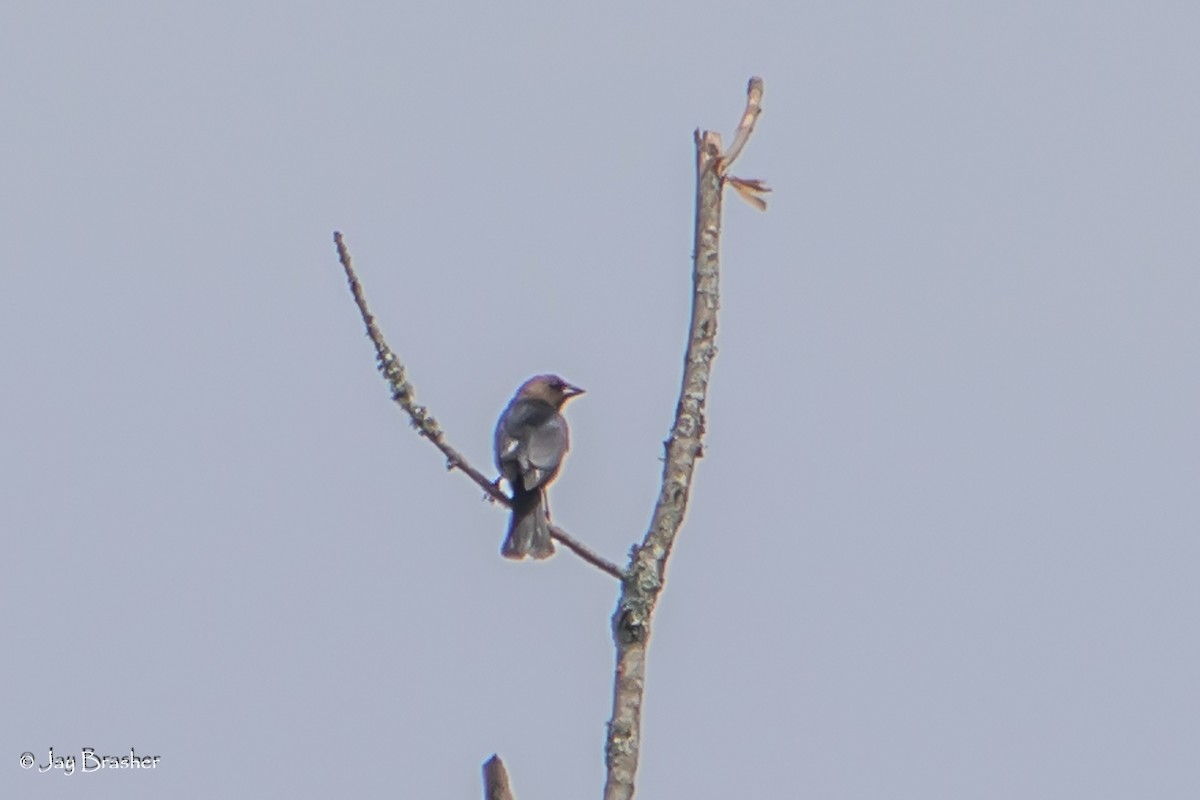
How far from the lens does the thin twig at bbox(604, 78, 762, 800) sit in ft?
16.7

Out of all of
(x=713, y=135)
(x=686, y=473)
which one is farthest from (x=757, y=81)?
(x=686, y=473)

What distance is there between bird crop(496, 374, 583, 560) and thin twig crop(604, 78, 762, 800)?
282 cm

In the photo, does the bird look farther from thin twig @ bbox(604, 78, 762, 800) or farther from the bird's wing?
thin twig @ bbox(604, 78, 762, 800)

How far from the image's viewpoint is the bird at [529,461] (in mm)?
9258

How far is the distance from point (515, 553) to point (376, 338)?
3.56 m

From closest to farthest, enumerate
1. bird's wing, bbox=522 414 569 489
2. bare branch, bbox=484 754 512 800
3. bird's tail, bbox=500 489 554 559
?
bare branch, bbox=484 754 512 800 → bird's tail, bbox=500 489 554 559 → bird's wing, bbox=522 414 569 489

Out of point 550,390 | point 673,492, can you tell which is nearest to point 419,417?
point 673,492

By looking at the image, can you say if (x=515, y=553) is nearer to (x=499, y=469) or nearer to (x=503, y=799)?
(x=499, y=469)

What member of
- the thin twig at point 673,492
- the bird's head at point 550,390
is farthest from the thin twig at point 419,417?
the bird's head at point 550,390

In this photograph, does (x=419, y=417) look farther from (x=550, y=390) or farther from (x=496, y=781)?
(x=550, y=390)

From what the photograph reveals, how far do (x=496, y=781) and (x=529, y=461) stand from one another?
4.77 metres

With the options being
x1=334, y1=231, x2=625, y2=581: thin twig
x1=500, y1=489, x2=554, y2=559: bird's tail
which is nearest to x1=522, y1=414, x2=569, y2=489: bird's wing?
x1=500, y1=489, x2=554, y2=559: bird's tail

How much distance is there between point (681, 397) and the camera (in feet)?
19.3

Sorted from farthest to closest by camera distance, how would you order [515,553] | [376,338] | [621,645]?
[515,553], [376,338], [621,645]
